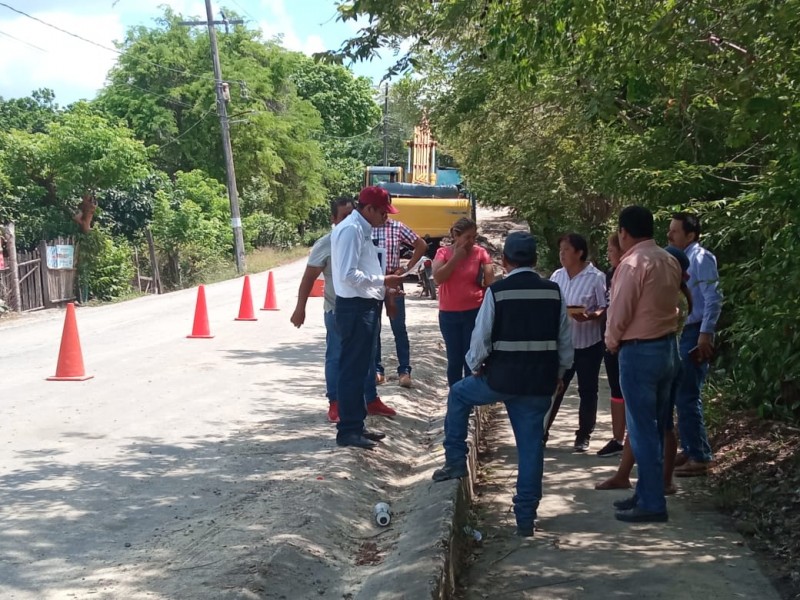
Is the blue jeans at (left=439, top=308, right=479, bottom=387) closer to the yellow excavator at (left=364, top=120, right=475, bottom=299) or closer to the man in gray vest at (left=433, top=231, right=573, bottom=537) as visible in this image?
the man in gray vest at (left=433, top=231, right=573, bottom=537)

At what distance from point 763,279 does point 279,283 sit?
22133 millimetres

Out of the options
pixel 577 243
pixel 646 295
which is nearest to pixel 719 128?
pixel 577 243

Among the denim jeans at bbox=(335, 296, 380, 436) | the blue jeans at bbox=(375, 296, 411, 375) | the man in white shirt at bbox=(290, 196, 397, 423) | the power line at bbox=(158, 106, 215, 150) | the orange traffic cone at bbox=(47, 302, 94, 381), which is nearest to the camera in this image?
the denim jeans at bbox=(335, 296, 380, 436)

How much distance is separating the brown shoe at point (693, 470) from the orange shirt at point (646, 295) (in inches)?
68.6

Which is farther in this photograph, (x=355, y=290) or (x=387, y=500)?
(x=355, y=290)

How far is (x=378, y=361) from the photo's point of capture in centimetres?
973

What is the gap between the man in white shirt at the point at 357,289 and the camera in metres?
6.85

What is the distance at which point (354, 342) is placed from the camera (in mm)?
6957

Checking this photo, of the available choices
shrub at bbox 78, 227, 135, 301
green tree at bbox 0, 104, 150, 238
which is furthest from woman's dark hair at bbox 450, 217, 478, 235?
green tree at bbox 0, 104, 150, 238

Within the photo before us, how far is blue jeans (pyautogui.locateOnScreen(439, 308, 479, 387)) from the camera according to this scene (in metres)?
7.79

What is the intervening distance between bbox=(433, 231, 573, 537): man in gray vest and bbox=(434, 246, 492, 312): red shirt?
216 centimetres

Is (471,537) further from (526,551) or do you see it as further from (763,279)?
(763,279)

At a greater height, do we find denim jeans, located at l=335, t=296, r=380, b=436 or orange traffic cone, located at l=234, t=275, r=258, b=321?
denim jeans, located at l=335, t=296, r=380, b=436

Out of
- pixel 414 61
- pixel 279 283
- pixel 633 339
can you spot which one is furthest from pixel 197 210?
pixel 633 339
